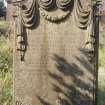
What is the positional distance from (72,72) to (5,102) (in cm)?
203

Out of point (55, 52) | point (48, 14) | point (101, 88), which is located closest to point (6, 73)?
point (101, 88)

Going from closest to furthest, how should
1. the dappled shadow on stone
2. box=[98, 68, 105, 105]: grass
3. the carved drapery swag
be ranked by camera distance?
the carved drapery swag, the dappled shadow on stone, box=[98, 68, 105, 105]: grass

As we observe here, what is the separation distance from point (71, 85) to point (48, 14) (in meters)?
1.23

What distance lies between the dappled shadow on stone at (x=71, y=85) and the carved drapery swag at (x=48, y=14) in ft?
1.11

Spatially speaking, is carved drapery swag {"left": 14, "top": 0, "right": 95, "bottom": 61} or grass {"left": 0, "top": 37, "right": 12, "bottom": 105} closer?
carved drapery swag {"left": 14, "top": 0, "right": 95, "bottom": 61}

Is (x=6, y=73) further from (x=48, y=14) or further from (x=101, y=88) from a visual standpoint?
(x=48, y=14)

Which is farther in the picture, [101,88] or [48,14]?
[101,88]

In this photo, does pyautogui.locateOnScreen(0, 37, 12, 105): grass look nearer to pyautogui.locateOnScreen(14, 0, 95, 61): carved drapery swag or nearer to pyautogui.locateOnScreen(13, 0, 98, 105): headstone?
pyautogui.locateOnScreen(13, 0, 98, 105): headstone

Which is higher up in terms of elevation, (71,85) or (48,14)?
(48,14)

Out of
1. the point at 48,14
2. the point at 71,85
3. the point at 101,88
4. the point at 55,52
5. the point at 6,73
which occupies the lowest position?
the point at 101,88

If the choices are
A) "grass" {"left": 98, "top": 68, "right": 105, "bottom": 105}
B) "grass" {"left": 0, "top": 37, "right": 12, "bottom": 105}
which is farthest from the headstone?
"grass" {"left": 98, "top": 68, "right": 105, "bottom": 105}

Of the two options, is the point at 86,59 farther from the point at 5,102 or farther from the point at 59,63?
the point at 5,102

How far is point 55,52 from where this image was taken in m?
6.48

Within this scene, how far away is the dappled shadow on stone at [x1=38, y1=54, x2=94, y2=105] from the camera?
6.46 meters
